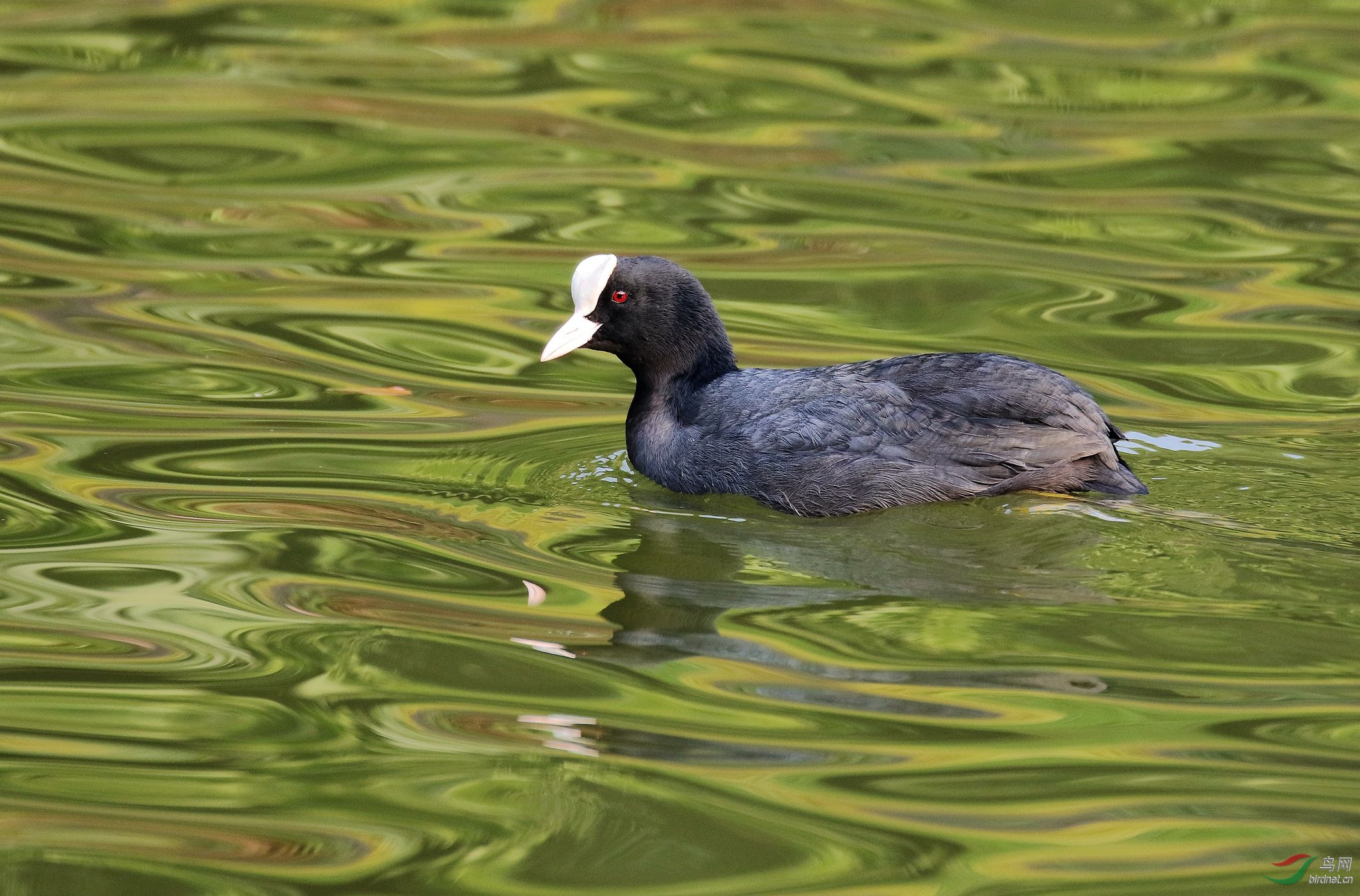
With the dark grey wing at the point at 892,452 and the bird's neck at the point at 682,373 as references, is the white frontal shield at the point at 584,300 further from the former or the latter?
the dark grey wing at the point at 892,452

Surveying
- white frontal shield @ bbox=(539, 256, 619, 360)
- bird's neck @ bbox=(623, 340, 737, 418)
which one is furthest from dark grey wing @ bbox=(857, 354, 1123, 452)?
white frontal shield @ bbox=(539, 256, 619, 360)

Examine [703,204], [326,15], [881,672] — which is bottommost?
[881,672]

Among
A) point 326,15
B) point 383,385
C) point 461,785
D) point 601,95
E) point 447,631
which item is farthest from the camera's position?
point 326,15

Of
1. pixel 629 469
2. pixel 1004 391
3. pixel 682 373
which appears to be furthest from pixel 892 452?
pixel 629 469

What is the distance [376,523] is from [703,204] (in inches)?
179

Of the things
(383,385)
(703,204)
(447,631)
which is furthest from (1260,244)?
(447,631)

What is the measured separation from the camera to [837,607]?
531 centimetres

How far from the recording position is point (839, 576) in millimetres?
5617

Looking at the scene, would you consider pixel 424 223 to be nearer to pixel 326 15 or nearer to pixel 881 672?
pixel 326 15

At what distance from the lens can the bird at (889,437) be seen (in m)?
6.22

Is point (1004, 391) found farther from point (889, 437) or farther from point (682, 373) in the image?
point (682, 373)

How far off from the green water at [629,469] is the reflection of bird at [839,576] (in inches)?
1.0

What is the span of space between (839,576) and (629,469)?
4.91 feet

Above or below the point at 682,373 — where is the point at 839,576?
below
